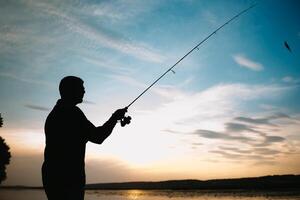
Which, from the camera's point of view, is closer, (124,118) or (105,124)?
(105,124)

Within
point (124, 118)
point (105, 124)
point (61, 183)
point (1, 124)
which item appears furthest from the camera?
point (1, 124)

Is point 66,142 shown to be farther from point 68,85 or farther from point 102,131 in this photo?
point 68,85

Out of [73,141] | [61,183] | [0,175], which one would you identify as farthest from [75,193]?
[0,175]

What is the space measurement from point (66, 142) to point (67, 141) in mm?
15

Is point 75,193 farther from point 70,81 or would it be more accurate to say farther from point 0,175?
point 0,175

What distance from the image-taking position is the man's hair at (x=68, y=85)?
3.91 meters

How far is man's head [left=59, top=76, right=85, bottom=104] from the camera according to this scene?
154 inches

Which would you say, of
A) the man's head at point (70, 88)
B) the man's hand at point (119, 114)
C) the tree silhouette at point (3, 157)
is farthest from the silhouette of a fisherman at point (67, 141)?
the tree silhouette at point (3, 157)

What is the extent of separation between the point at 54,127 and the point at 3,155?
119 feet

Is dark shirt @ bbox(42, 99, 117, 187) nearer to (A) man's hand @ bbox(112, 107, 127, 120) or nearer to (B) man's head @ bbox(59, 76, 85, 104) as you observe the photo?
(B) man's head @ bbox(59, 76, 85, 104)

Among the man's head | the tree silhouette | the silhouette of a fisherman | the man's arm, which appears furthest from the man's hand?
the tree silhouette

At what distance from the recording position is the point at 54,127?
3.74 m

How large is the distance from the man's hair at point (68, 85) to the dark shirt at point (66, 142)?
0.36ft

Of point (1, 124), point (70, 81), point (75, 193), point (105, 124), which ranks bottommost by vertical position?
point (75, 193)
